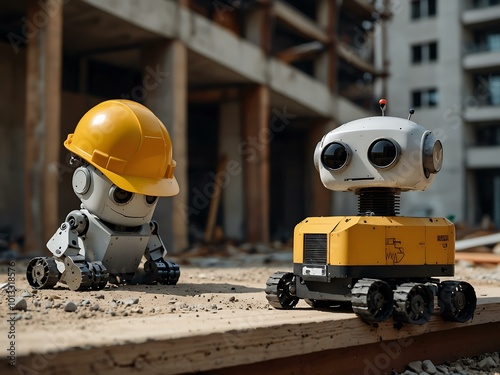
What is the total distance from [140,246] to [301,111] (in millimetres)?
21637

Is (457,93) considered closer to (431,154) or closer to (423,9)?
(423,9)

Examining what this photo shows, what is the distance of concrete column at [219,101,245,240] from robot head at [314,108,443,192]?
18710 millimetres

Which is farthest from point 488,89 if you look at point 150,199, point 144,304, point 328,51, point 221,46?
point 144,304

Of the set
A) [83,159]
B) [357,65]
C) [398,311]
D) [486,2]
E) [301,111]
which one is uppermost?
[486,2]

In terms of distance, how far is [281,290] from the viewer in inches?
204

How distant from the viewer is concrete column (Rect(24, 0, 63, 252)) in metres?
13.8

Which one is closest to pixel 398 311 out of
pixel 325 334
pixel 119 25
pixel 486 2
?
pixel 325 334

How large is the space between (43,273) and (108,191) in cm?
103

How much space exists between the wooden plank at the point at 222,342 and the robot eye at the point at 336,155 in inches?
45.0

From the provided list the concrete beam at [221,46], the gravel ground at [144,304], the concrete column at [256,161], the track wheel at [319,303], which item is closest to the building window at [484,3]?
the concrete beam at [221,46]

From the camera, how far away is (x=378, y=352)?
4.96 metres

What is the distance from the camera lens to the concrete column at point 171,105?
17.8 meters

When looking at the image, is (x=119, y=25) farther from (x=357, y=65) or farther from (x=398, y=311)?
(x=357, y=65)

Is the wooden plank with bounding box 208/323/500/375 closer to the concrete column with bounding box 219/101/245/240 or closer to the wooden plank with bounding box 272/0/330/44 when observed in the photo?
the concrete column with bounding box 219/101/245/240
